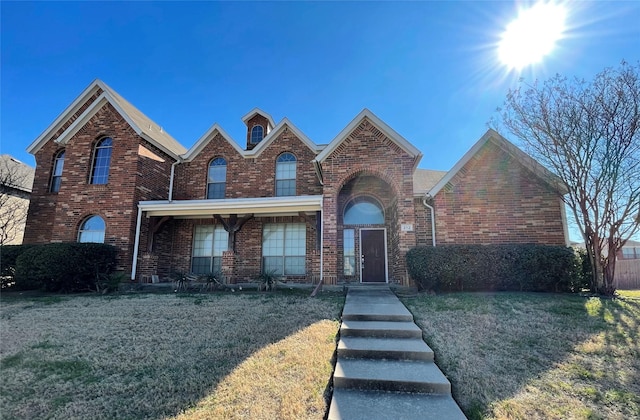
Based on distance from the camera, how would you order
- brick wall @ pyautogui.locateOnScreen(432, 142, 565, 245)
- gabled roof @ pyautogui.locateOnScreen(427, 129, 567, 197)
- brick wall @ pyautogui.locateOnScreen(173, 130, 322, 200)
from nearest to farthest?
gabled roof @ pyautogui.locateOnScreen(427, 129, 567, 197), brick wall @ pyautogui.locateOnScreen(432, 142, 565, 245), brick wall @ pyautogui.locateOnScreen(173, 130, 322, 200)

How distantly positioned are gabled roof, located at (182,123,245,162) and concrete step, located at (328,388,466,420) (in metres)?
11.7

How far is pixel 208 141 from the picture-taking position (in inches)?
544

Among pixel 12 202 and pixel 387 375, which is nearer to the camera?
pixel 387 375

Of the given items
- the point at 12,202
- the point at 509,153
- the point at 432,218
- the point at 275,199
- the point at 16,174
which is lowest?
the point at 432,218

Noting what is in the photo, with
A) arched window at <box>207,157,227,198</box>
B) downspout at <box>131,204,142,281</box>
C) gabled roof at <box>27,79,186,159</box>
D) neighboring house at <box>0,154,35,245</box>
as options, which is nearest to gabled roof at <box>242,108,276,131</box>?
arched window at <box>207,157,227,198</box>

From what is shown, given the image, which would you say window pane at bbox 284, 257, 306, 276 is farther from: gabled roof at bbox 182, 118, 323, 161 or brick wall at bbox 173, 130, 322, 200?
gabled roof at bbox 182, 118, 323, 161

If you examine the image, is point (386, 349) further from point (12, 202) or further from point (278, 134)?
point (12, 202)

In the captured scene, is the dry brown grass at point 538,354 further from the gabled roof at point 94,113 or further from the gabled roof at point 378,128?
the gabled roof at point 94,113

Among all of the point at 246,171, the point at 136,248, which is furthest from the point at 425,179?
the point at 136,248

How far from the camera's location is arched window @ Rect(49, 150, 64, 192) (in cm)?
1348

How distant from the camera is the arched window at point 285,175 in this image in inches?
513

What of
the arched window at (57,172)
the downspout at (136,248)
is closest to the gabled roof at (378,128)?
the downspout at (136,248)

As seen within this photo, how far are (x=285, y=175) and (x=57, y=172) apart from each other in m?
10.4

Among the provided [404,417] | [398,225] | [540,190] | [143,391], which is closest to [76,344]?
[143,391]
